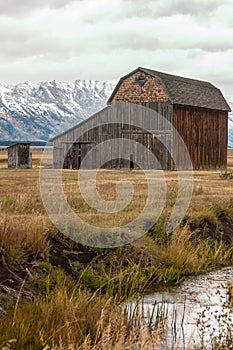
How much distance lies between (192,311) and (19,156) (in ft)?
161

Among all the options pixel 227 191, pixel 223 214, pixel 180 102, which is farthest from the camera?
pixel 180 102

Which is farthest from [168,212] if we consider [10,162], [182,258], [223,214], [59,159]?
[10,162]

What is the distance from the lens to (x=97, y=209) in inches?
739

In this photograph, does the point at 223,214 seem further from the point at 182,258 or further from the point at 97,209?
the point at 182,258

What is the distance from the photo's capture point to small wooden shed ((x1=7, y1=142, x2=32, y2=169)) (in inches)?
2325

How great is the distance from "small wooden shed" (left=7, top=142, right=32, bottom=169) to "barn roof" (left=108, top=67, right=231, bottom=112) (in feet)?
35.7

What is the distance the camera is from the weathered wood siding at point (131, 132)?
50.7m

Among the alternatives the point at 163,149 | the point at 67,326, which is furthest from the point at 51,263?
the point at 163,149

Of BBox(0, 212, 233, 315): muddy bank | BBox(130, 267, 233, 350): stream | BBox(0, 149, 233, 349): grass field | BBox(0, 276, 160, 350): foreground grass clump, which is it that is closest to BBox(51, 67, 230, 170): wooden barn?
BBox(0, 149, 233, 349): grass field

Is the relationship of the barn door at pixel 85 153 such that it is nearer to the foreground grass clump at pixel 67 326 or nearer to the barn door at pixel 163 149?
the barn door at pixel 163 149

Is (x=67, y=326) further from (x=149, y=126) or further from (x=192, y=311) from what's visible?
(x=149, y=126)

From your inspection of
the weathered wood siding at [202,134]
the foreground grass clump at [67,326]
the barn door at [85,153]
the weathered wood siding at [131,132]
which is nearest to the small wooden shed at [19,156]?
the barn door at [85,153]

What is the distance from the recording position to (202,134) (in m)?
53.7

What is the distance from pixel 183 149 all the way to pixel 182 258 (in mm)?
37083
